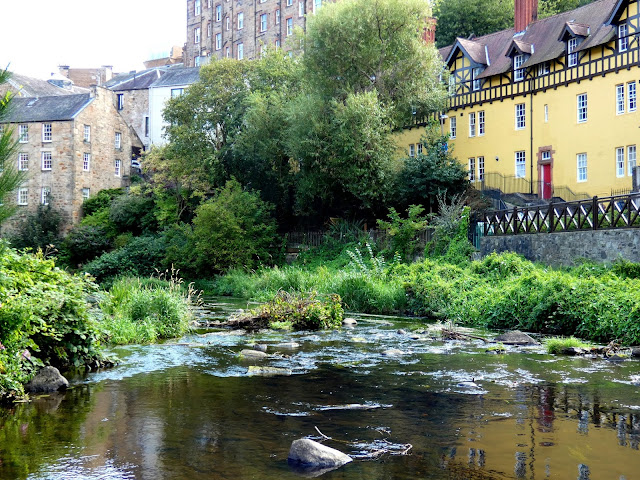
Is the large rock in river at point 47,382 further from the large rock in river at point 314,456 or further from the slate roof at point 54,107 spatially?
the slate roof at point 54,107

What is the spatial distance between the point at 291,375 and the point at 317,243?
29.4 m

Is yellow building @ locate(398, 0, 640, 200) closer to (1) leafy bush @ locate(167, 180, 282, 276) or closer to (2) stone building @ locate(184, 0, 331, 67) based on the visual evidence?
(1) leafy bush @ locate(167, 180, 282, 276)

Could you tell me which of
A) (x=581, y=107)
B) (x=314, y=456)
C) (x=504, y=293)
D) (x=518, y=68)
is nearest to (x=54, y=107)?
(x=518, y=68)

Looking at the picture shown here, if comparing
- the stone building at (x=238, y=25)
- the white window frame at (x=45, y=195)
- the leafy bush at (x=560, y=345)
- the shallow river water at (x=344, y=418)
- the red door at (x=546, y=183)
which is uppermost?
the stone building at (x=238, y=25)

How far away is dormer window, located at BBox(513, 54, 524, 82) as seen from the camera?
4016cm

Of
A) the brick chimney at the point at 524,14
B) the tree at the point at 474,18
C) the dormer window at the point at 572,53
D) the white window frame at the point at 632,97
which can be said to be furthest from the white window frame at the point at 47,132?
the white window frame at the point at 632,97

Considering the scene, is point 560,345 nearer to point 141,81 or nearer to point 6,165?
point 6,165

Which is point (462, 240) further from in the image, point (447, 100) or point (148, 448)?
point (148, 448)

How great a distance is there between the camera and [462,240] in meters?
30.9

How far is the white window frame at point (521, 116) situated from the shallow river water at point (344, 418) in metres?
28.5

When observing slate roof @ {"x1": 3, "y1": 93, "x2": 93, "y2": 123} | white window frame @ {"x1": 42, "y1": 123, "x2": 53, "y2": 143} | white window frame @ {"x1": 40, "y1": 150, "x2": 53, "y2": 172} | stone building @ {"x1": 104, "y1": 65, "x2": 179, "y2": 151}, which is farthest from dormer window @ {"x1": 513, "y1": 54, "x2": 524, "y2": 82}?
stone building @ {"x1": 104, "y1": 65, "x2": 179, "y2": 151}

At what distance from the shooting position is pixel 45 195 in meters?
55.1

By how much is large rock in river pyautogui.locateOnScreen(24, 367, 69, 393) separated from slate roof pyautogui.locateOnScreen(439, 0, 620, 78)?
3196 centimetres

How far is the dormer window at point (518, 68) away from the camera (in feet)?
132
